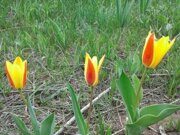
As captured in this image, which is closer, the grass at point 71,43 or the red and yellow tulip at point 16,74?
the red and yellow tulip at point 16,74

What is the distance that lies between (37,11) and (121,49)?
31.7 inches

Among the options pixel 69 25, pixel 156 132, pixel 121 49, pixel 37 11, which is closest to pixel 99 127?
pixel 156 132

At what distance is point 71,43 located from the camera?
2707 millimetres

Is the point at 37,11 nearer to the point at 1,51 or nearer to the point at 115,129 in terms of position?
the point at 1,51

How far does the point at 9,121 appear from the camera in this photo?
1.98 meters

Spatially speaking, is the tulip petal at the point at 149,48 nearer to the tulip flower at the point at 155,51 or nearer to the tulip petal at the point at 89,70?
the tulip flower at the point at 155,51

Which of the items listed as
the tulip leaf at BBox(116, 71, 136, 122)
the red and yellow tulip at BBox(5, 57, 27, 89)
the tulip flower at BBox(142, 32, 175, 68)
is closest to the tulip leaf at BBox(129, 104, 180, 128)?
the tulip leaf at BBox(116, 71, 136, 122)

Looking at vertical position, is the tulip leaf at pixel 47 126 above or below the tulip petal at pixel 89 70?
below

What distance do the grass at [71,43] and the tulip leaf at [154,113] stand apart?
1.14 feet

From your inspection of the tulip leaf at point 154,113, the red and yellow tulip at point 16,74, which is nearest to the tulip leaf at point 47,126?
the red and yellow tulip at point 16,74

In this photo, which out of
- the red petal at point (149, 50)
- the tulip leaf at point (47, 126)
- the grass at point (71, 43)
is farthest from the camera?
the grass at point (71, 43)

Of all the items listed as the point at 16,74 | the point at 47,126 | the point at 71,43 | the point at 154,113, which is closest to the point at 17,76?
the point at 16,74

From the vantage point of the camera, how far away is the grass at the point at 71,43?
85.2 inches

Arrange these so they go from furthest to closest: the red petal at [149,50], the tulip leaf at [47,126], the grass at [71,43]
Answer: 1. the grass at [71,43]
2. the tulip leaf at [47,126]
3. the red petal at [149,50]
